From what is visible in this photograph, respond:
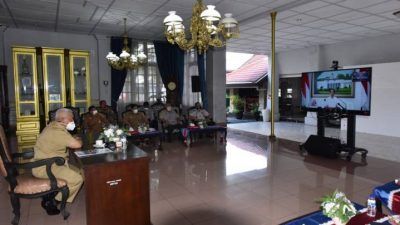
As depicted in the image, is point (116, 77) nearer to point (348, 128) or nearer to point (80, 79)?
point (80, 79)

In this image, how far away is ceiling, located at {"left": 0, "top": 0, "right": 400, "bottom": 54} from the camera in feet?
19.7

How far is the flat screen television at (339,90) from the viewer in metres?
5.49

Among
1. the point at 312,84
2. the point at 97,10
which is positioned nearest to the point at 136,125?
the point at 97,10

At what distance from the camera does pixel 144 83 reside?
32.7 ft

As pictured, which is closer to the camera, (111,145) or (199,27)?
(111,145)

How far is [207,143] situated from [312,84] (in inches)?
118

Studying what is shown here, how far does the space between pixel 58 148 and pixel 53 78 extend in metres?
6.09

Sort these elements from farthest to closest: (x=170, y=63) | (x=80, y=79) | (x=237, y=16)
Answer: (x=170, y=63)
(x=80, y=79)
(x=237, y=16)

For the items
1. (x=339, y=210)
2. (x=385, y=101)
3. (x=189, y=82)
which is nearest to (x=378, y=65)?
(x=385, y=101)

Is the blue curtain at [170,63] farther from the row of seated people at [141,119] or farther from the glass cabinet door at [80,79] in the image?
the glass cabinet door at [80,79]

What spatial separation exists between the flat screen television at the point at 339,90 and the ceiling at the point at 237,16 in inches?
61.3

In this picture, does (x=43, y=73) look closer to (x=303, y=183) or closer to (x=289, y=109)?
(x=303, y=183)

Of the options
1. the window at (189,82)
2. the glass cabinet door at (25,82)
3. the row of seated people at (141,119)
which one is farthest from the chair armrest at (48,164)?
the window at (189,82)

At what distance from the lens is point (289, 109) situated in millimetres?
13109
